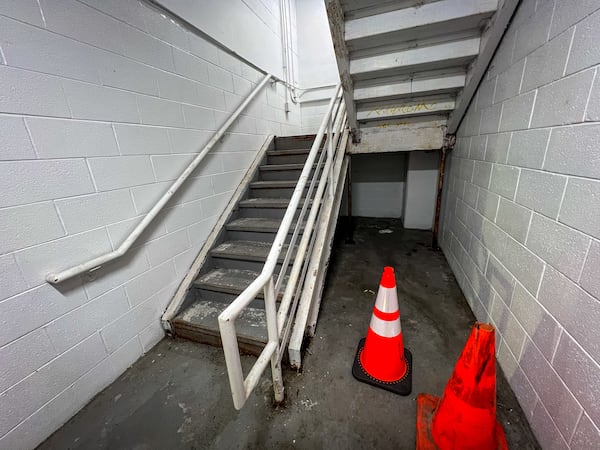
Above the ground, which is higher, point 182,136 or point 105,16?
point 105,16

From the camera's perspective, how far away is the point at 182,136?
1.87 metres

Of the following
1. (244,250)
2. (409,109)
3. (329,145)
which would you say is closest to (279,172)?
(329,145)

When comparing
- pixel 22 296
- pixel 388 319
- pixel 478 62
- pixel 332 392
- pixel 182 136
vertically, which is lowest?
pixel 332 392

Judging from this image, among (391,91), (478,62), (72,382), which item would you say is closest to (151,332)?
(72,382)

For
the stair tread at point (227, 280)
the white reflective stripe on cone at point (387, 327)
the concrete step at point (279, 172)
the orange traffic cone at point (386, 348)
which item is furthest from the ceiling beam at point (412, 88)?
the white reflective stripe on cone at point (387, 327)

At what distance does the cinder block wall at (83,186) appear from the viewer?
42.3 inches

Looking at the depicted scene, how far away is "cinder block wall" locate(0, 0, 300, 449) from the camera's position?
3.53 ft

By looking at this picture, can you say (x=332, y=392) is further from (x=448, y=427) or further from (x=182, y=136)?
(x=182, y=136)

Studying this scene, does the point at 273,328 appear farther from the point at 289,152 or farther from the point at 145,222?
the point at 289,152

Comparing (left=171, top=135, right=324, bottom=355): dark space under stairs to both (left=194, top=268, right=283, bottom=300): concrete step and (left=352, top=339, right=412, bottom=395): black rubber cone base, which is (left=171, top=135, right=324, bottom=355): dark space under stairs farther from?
(left=352, top=339, right=412, bottom=395): black rubber cone base

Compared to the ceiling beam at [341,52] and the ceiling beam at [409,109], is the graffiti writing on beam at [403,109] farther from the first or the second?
the ceiling beam at [341,52]

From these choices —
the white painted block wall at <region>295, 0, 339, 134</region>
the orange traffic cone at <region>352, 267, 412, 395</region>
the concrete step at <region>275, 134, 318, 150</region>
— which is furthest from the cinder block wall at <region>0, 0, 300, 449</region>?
the white painted block wall at <region>295, 0, 339, 134</region>

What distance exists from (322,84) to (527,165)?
3370mm

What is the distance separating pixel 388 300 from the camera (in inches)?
51.5
